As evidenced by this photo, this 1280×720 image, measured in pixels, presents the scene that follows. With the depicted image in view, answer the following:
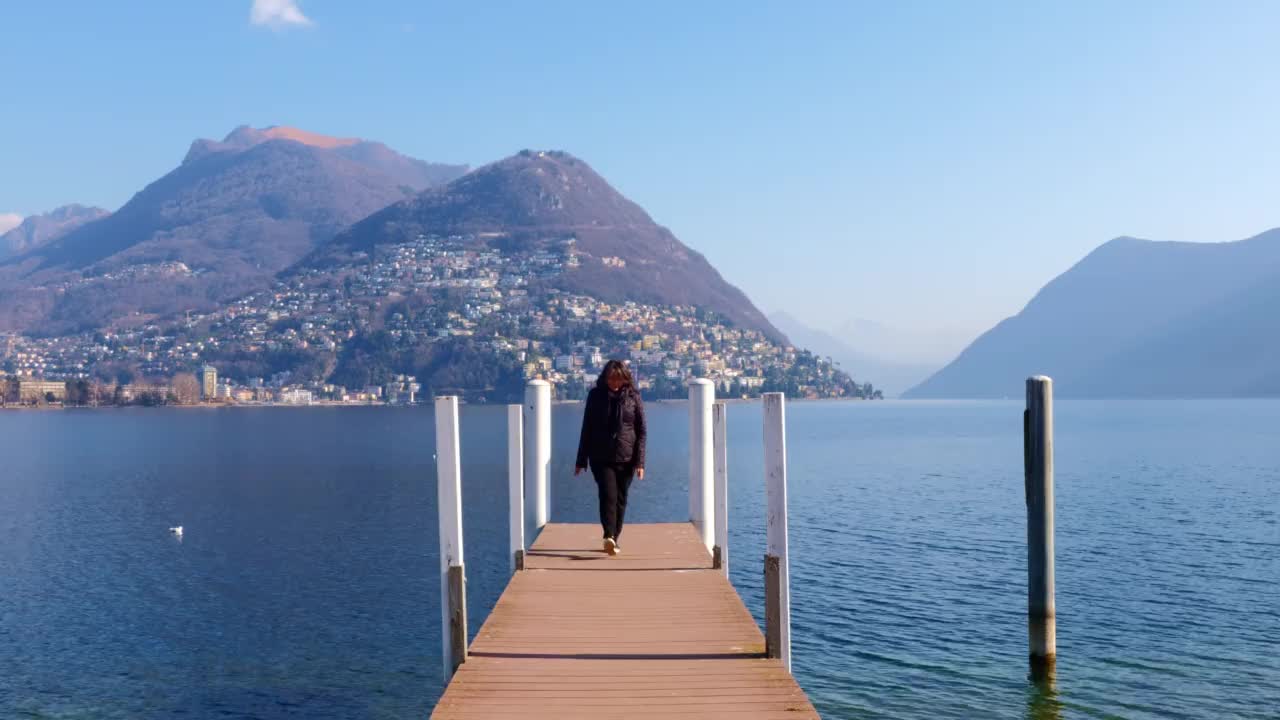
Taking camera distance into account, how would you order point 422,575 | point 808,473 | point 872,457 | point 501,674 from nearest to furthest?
point 501,674 → point 422,575 → point 808,473 → point 872,457

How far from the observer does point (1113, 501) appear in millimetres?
51312

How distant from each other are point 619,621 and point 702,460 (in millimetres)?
5088

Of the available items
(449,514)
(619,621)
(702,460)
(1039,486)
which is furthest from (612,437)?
(1039,486)

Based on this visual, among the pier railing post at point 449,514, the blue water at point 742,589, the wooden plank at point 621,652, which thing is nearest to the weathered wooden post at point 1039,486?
the blue water at point 742,589

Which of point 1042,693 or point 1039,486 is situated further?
point 1042,693

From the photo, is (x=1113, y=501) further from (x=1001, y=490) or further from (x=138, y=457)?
(x=138, y=457)

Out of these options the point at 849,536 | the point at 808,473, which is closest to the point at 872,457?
the point at 808,473

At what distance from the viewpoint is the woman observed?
44.3 feet

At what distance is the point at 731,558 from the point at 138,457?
242 ft

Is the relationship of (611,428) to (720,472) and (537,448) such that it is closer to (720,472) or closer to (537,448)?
(537,448)

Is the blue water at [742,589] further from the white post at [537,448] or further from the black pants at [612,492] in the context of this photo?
the black pants at [612,492]

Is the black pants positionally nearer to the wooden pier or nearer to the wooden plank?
the wooden pier

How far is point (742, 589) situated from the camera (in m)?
28.8

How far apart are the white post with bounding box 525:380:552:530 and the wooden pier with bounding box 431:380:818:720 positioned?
0.03 meters
